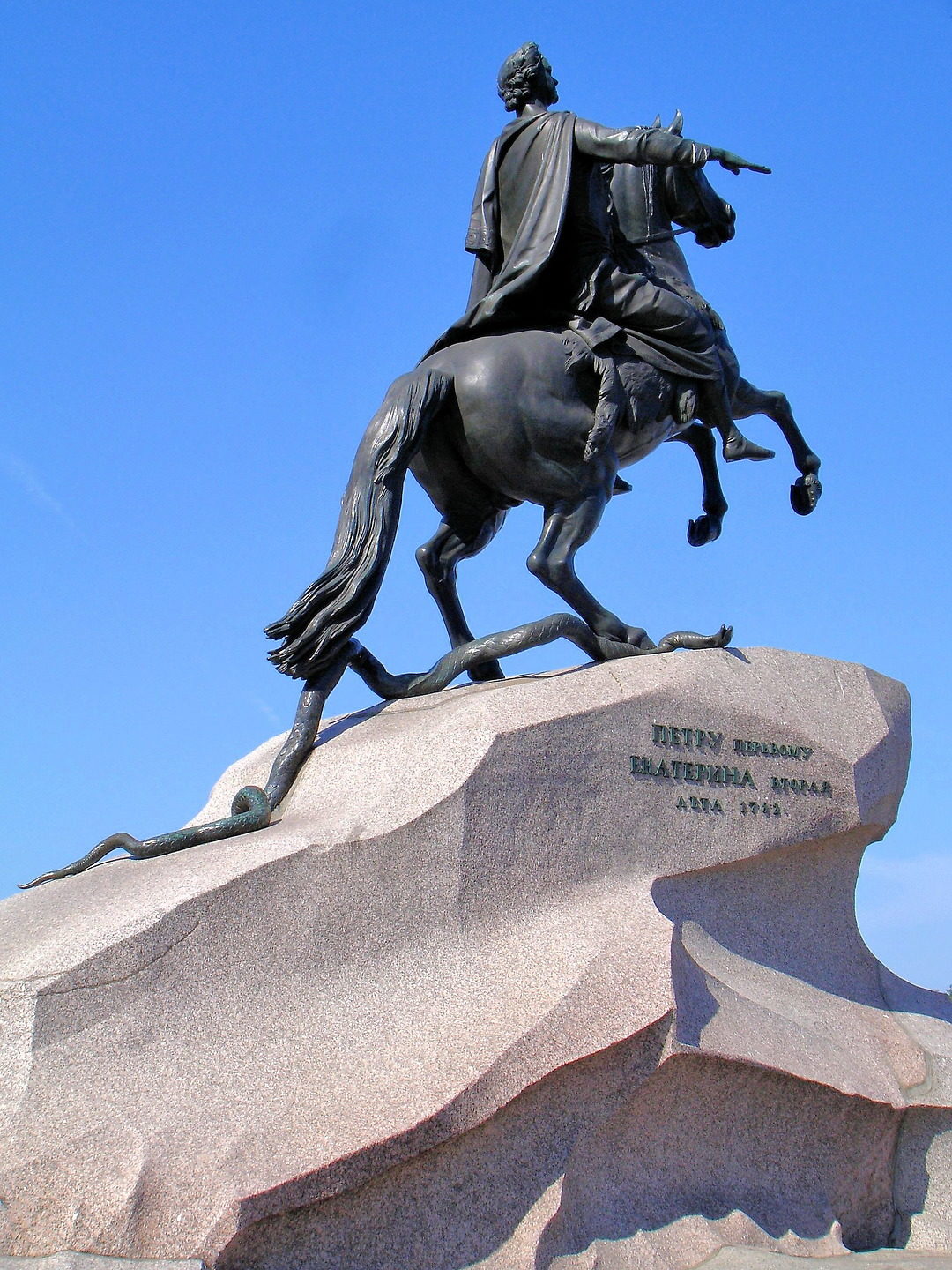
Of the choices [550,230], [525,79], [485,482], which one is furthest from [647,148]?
[485,482]

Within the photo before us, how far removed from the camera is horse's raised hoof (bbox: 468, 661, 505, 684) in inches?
250

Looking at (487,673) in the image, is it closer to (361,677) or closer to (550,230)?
(361,677)

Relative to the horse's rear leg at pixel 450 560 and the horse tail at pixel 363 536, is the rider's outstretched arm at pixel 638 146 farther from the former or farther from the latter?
the horse's rear leg at pixel 450 560

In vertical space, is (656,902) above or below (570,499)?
below

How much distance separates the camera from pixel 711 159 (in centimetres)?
637

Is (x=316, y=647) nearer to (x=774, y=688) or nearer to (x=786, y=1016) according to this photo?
(x=774, y=688)

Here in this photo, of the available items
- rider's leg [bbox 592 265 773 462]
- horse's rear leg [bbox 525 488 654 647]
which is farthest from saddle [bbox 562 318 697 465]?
horse's rear leg [bbox 525 488 654 647]

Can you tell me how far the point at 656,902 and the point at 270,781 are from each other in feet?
5.71

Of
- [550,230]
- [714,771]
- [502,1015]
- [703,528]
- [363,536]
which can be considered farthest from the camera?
[703,528]

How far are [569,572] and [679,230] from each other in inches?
86.7

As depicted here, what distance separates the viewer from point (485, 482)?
257 inches

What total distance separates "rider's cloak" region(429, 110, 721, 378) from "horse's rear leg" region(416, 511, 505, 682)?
1.00 meters

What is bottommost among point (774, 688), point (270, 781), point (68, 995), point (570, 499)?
point (68, 995)

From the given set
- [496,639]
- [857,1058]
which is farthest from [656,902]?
[496,639]
